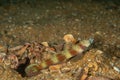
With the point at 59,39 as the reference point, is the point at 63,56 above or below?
above

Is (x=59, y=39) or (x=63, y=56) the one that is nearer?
(x=63, y=56)

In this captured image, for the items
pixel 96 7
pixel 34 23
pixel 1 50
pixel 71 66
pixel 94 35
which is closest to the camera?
pixel 71 66

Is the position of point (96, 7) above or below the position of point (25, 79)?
below

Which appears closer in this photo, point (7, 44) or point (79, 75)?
point (79, 75)

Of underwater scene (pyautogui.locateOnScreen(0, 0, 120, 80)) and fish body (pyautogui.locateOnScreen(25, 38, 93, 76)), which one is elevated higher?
fish body (pyautogui.locateOnScreen(25, 38, 93, 76))

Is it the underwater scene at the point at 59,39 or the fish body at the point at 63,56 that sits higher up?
the fish body at the point at 63,56

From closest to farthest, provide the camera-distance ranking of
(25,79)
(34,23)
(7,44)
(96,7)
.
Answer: (25,79) → (7,44) → (34,23) → (96,7)

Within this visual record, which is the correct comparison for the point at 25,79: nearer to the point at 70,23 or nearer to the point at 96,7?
the point at 70,23

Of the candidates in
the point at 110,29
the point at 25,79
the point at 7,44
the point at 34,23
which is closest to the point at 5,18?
the point at 34,23
